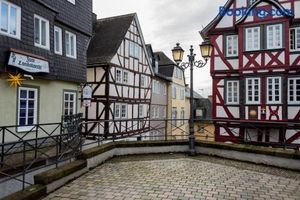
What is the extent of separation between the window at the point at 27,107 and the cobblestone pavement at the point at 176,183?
15.8ft

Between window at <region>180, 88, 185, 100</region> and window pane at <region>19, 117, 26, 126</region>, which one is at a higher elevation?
window at <region>180, 88, 185, 100</region>

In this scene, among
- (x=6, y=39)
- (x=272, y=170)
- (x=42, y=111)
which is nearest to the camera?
(x=272, y=170)

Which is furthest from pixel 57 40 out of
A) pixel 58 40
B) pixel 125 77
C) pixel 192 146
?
pixel 125 77

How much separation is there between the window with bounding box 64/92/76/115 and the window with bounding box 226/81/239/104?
9.65m

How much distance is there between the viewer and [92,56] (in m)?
21.7

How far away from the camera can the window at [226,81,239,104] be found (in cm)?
1794

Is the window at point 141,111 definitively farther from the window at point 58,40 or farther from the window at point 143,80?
the window at point 58,40

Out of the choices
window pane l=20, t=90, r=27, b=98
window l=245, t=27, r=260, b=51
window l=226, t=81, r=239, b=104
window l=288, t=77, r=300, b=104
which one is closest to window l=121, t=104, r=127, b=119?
window l=226, t=81, r=239, b=104

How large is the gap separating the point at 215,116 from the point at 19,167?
13.5 meters

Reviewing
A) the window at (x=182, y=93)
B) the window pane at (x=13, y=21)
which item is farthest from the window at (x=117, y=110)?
the window at (x=182, y=93)

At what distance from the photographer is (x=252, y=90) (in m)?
17.1

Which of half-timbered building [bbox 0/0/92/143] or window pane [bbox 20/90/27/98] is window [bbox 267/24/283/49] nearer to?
half-timbered building [bbox 0/0/92/143]

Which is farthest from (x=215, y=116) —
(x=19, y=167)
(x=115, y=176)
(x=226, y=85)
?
(x=19, y=167)

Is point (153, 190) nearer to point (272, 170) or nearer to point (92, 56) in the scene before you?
point (272, 170)
